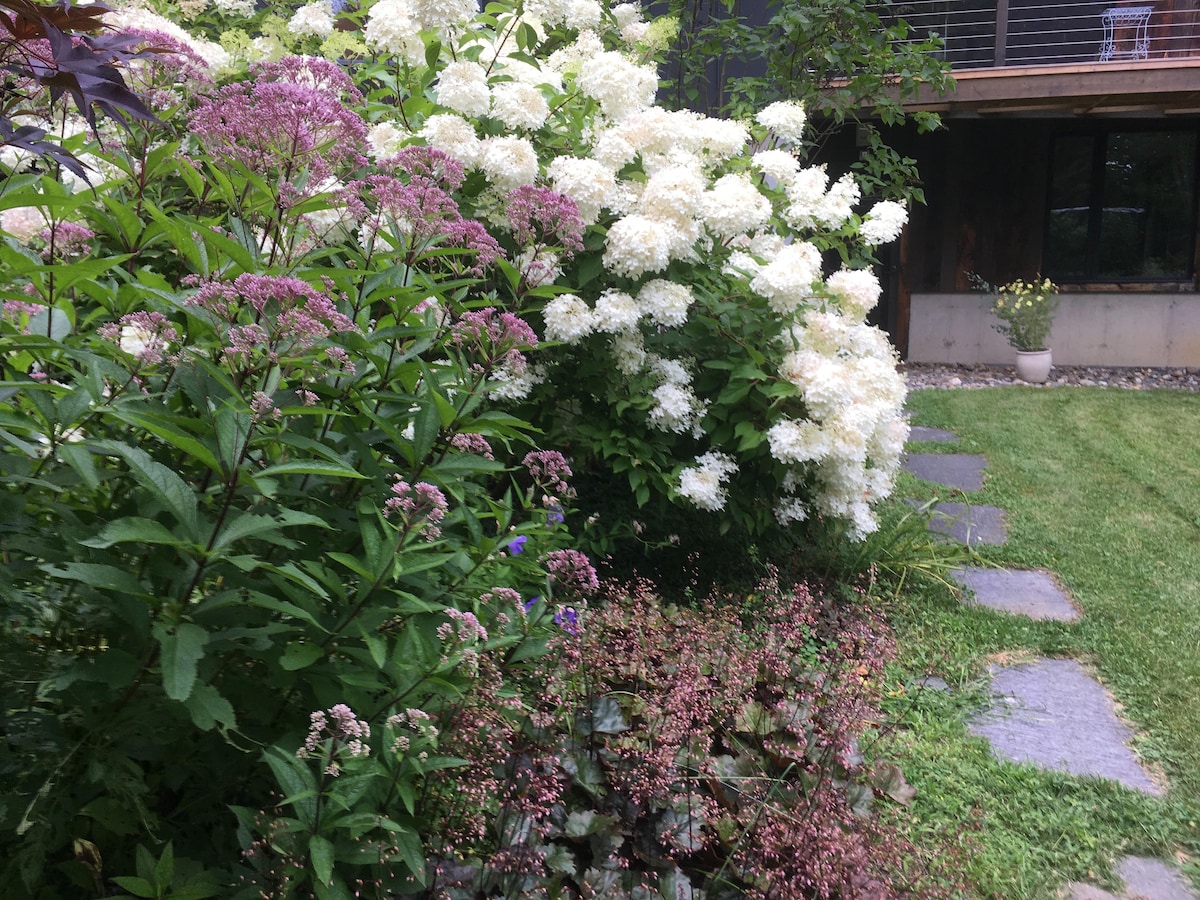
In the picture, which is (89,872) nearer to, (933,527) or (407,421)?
(407,421)

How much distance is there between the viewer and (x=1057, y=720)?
2.93 m

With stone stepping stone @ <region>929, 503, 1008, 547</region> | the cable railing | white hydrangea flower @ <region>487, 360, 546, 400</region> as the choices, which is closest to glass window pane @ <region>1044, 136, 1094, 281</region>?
the cable railing

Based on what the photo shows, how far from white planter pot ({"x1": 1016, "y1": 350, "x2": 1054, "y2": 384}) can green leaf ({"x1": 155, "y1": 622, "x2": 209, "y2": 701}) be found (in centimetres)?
994

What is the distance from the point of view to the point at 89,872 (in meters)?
1.33

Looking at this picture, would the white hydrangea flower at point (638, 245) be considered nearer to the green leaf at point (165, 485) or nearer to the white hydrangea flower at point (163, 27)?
the white hydrangea flower at point (163, 27)

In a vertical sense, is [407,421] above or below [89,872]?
above

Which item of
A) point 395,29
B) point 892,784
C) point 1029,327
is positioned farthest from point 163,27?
point 1029,327

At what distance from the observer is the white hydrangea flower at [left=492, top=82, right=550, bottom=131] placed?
2898 millimetres

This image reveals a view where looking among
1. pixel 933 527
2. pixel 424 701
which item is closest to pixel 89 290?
pixel 424 701

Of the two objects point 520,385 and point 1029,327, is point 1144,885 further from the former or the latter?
point 1029,327

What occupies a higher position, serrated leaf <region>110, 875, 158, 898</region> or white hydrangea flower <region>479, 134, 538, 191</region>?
white hydrangea flower <region>479, 134, 538, 191</region>

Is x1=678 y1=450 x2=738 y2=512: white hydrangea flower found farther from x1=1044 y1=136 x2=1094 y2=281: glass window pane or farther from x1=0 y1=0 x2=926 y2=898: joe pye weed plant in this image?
Answer: x1=1044 y1=136 x2=1094 y2=281: glass window pane

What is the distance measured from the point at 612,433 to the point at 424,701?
5.42 ft

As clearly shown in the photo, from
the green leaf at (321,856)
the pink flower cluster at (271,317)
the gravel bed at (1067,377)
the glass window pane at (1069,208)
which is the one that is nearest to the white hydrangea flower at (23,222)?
the pink flower cluster at (271,317)
